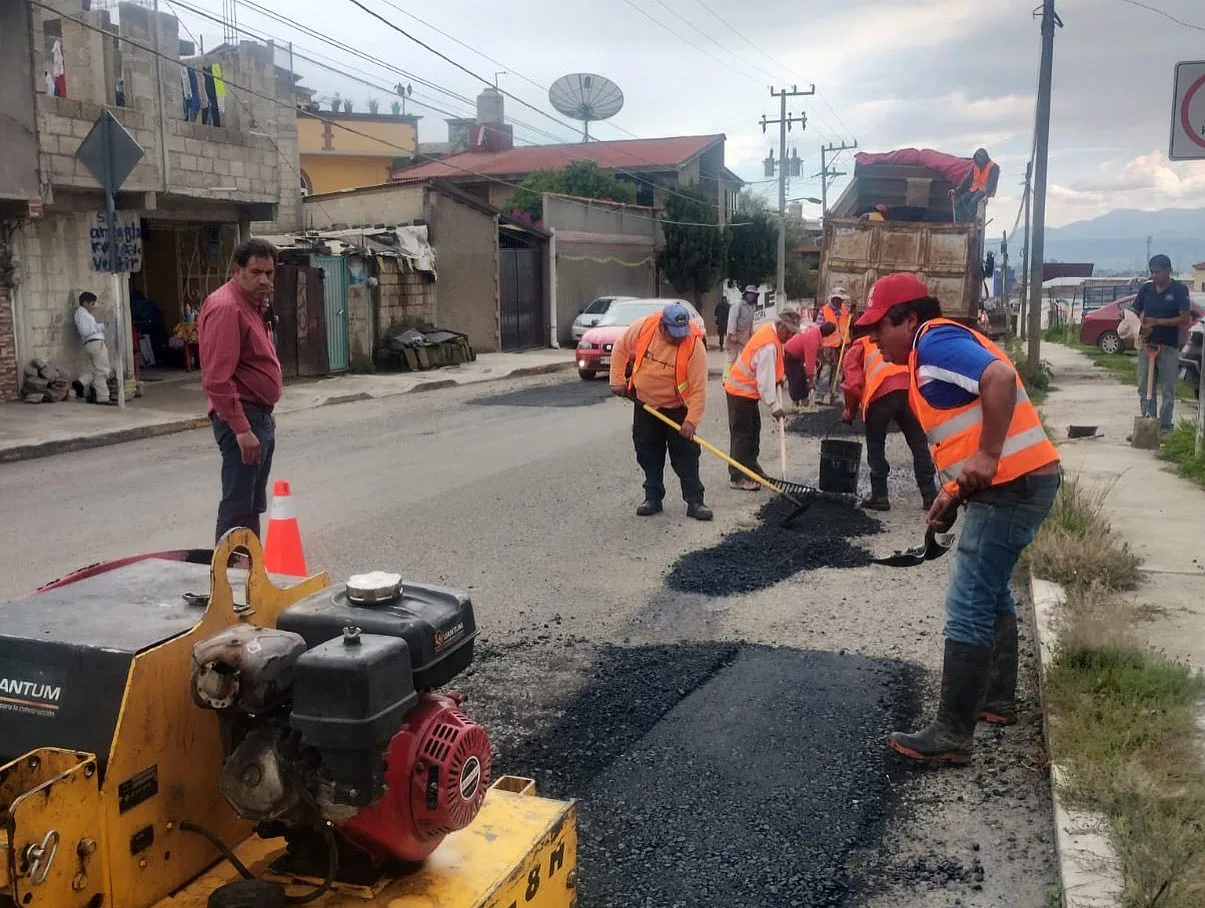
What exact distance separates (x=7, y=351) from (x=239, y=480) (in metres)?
10.8

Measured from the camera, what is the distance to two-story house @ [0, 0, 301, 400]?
46.4 ft

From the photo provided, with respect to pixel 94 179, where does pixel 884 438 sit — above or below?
below

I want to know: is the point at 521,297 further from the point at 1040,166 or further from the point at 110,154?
the point at 110,154

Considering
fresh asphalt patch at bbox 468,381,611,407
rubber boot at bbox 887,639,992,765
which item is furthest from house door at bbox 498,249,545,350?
rubber boot at bbox 887,639,992,765

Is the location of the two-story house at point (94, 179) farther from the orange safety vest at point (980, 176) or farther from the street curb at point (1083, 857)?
the street curb at point (1083, 857)

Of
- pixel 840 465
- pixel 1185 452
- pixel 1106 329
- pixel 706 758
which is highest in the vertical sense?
pixel 1106 329

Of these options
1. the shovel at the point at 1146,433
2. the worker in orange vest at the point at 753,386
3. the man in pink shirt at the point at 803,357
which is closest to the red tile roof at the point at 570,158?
the man in pink shirt at the point at 803,357

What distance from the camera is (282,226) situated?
27.0 metres

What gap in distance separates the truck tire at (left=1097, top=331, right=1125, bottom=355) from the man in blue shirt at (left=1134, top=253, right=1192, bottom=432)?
15733mm

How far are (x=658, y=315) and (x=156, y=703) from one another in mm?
6631

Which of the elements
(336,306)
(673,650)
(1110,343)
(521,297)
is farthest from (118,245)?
(1110,343)

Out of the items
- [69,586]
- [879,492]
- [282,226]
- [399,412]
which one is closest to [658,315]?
[879,492]

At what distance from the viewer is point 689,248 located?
37875 mm

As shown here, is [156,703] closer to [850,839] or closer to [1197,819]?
[850,839]
